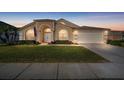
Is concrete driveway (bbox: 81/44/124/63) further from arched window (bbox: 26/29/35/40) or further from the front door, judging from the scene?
arched window (bbox: 26/29/35/40)

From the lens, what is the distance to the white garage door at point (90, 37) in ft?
90.2

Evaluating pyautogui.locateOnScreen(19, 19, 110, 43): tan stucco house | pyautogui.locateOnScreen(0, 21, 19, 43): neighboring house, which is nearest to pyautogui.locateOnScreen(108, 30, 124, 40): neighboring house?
pyautogui.locateOnScreen(19, 19, 110, 43): tan stucco house

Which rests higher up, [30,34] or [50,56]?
[30,34]

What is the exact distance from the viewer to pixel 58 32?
27.5 meters

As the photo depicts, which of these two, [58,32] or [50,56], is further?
[58,32]

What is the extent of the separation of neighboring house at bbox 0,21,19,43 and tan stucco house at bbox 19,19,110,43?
90 centimetres

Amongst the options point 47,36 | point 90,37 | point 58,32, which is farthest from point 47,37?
point 90,37

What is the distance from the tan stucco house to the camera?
27.4 metres

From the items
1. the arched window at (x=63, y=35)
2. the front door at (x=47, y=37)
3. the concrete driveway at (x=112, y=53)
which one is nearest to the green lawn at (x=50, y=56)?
the concrete driveway at (x=112, y=53)

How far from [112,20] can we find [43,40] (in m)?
9.29

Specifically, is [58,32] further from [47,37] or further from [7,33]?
[7,33]

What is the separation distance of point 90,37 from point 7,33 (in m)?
10.8
